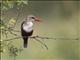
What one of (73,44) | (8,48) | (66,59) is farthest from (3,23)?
(73,44)

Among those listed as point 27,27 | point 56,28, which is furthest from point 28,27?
point 56,28

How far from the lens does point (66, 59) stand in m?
4.91

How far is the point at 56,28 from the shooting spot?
19.8 ft

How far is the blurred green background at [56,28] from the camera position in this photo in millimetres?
5180

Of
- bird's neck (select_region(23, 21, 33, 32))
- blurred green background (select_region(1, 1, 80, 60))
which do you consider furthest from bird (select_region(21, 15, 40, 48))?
blurred green background (select_region(1, 1, 80, 60))

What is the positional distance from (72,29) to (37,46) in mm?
953

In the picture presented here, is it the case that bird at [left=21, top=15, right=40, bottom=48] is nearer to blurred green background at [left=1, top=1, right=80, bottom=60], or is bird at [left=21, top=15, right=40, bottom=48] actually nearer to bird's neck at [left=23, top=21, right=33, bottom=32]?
bird's neck at [left=23, top=21, right=33, bottom=32]

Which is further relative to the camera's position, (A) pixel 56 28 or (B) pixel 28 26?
(A) pixel 56 28

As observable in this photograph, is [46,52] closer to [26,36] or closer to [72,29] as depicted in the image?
[72,29]

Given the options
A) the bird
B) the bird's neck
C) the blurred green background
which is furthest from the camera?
the blurred green background

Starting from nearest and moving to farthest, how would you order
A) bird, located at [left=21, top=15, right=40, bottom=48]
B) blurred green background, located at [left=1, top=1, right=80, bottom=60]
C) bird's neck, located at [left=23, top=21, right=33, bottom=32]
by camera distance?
bird, located at [left=21, top=15, right=40, bottom=48] < bird's neck, located at [left=23, top=21, right=33, bottom=32] < blurred green background, located at [left=1, top=1, right=80, bottom=60]

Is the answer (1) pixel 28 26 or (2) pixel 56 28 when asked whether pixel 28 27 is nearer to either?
(1) pixel 28 26

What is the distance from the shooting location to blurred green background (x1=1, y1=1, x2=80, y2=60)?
5.18 metres

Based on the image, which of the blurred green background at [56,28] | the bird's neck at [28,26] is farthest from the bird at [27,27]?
the blurred green background at [56,28]
